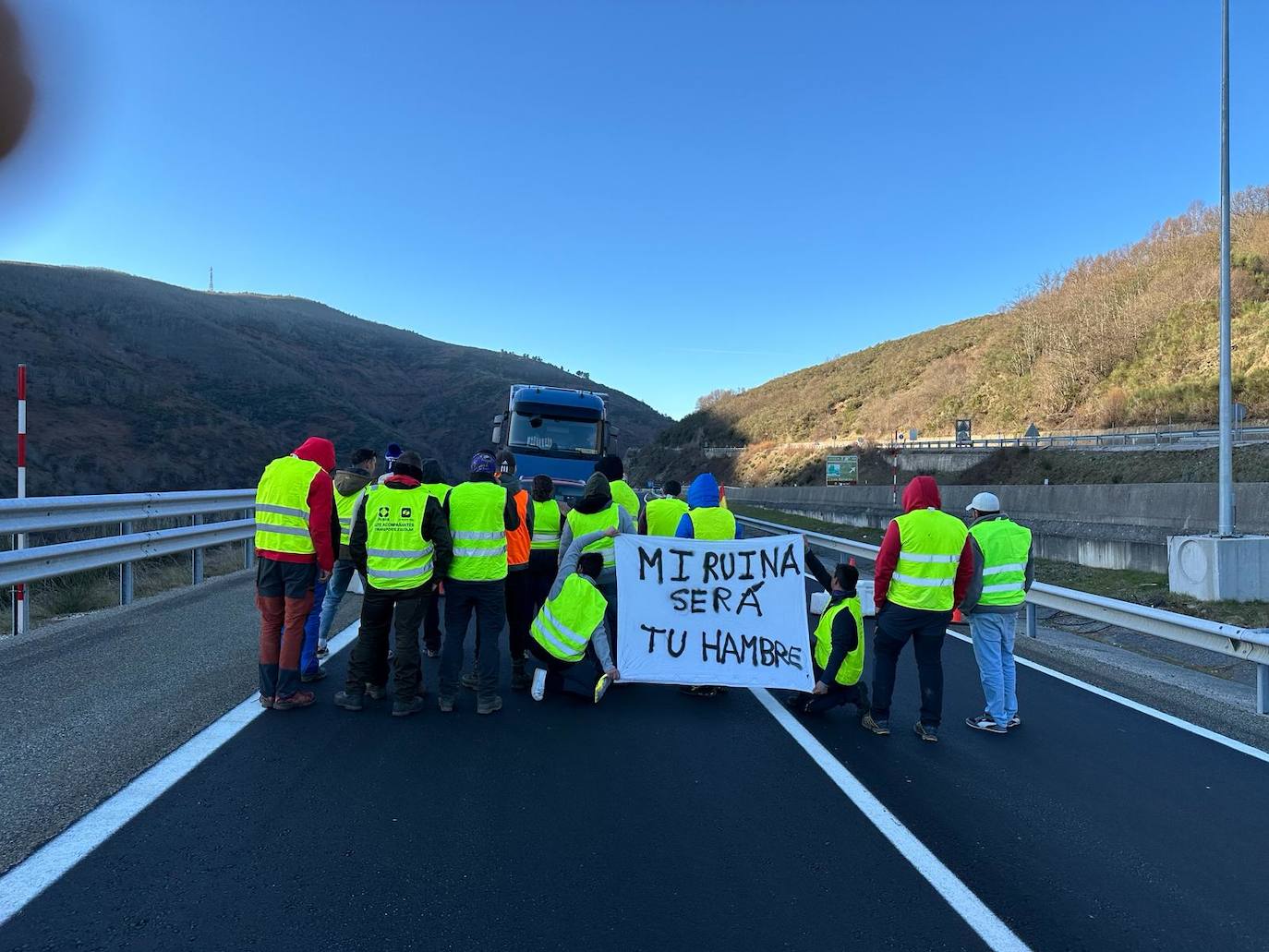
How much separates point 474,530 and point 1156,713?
5603 mm

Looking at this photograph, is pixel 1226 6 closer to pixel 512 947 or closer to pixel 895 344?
pixel 512 947

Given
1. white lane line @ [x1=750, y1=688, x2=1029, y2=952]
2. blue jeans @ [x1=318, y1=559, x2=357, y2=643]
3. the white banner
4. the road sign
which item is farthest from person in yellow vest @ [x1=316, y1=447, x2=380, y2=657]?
the road sign

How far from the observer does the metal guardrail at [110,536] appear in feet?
22.6

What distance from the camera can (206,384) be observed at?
51625 mm

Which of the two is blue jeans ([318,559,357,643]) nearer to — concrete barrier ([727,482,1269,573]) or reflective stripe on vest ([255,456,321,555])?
reflective stripe on vest ([255,456,321,555])

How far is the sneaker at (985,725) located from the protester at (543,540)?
136 inches

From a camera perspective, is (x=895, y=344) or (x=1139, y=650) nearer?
(x=1139, y=650)

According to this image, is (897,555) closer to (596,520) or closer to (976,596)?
(976,596)

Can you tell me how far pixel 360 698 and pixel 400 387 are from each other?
8866cm

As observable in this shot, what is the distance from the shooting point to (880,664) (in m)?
5.62

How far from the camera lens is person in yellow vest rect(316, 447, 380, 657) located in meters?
7.15

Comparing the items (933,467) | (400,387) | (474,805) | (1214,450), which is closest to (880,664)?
(474,805)

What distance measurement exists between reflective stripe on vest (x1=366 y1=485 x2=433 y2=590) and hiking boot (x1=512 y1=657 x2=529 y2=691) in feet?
4.41

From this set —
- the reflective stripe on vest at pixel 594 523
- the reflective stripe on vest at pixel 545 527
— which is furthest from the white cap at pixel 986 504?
the reflective stripe on vest at pixel 545 527
